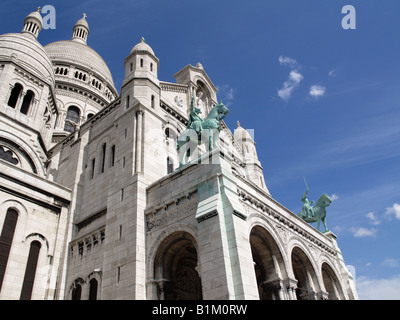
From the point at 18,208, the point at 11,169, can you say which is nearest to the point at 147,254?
the point at 18,208

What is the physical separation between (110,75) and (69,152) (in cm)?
3558

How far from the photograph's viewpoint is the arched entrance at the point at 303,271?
2120 centimetres

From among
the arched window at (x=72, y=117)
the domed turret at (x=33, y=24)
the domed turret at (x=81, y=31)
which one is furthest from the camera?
the domed turret at (x=81, y=31)

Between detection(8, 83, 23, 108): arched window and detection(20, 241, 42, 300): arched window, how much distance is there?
49.7ft

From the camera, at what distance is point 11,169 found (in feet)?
68.8

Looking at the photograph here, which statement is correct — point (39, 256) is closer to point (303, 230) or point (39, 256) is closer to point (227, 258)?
point (227, 258)

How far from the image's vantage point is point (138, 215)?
18312 mm

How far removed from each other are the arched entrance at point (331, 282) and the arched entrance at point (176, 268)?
1064cm

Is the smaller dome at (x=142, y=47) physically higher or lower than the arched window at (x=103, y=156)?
higher

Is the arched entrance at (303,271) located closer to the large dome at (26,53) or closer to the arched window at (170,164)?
the arched window at (170,164)

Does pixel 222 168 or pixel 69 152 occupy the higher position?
pixel 69 152

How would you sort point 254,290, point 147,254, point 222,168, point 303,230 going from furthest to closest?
point 303,230 → point 147,254 → point 222,168 → point 254,290

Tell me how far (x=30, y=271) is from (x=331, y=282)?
20.6 meters

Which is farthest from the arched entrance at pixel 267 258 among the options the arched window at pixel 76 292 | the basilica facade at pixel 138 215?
the arched window at pixel 76 292
